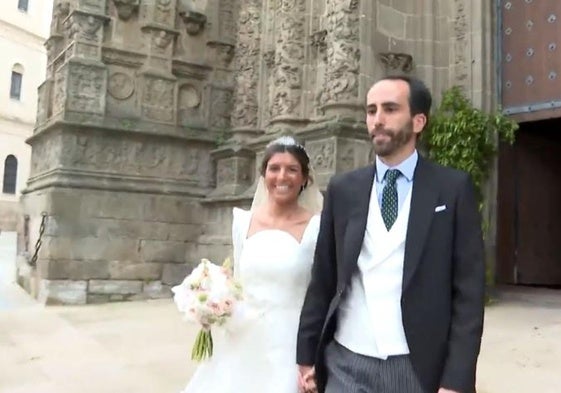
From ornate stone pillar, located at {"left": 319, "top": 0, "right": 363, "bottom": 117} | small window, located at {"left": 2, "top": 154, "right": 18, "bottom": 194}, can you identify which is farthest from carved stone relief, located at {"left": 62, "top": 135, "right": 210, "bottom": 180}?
small window, located at {"left": 2, "top": 154, "right": 18, "bottom": 194}

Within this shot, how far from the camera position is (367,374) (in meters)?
1.82

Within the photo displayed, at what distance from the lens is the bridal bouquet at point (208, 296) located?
2.53 metres

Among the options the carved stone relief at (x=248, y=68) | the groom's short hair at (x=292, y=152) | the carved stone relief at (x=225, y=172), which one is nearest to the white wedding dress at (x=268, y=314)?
the groom's short hair at (x=292, y=152)

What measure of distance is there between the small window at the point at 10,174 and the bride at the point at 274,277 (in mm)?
35896

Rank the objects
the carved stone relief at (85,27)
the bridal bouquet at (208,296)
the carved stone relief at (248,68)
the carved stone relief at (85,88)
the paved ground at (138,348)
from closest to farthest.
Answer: the bridal bouquet at (208,296), the paved ground at (138,348), the carved stone relief at (85,88), the carved stone relief at (85,27), the carved stone relief at (248,68)

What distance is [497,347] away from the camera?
481 centimetres

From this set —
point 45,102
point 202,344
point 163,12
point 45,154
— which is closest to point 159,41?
point 163,12

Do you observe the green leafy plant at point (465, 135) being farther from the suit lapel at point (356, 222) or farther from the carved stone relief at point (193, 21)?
the suit lapel at point (356, 222)

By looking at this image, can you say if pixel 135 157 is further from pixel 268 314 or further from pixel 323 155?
pixel 268 314

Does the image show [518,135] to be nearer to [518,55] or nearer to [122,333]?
[518,55]

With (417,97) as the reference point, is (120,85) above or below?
above

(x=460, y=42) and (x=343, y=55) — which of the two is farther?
(x=460, y=42)

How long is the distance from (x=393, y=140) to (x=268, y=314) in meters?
1.27

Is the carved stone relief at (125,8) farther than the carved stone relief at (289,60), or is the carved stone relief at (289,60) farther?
the carved stone relief at (125,8)
